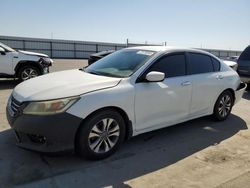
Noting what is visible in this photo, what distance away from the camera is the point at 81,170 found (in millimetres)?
4074

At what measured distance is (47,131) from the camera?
3.92 m

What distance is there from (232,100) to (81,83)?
3.71m

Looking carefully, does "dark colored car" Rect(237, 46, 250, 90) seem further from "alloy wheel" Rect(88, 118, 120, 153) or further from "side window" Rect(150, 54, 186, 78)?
"alloy wheel" Rect(88, 118, 120, 153)

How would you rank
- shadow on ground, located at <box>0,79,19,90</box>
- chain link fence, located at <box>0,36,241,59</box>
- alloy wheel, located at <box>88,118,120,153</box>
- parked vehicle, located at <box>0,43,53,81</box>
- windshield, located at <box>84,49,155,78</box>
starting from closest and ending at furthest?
alloy wheel, located at <box>88,118,120,153</box>, windshield, located at <box>84,49,155,78</box>, shadow on ground, located at <box>0,79,19,90</box>, parked vehicle, located at <box>0,43,53,81</box>, chain link fence, located at <box>0,36,241,59</box>

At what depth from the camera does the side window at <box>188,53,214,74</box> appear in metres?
5.76

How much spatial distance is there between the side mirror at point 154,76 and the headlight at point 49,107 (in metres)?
1.26

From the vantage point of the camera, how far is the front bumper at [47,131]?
3.92 metres

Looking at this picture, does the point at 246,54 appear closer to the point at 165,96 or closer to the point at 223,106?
the point at 223,106

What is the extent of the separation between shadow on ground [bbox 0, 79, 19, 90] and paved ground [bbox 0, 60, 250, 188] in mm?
4545

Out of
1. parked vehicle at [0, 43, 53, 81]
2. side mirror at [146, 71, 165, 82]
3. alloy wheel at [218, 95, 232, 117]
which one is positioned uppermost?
side mirror at [146, 71, 165, 82]

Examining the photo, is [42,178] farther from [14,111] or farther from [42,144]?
[14,111]

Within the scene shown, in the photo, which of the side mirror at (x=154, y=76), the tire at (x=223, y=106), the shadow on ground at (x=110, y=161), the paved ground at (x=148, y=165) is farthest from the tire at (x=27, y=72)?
→ the side mirror at (x=154, y=76)

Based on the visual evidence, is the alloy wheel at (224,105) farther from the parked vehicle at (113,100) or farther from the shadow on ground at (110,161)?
the shadow on ground at (110,161)

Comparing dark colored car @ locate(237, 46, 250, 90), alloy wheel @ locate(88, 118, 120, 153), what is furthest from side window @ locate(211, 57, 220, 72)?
dark colored car @ locate(237, 46, 250, 90)
